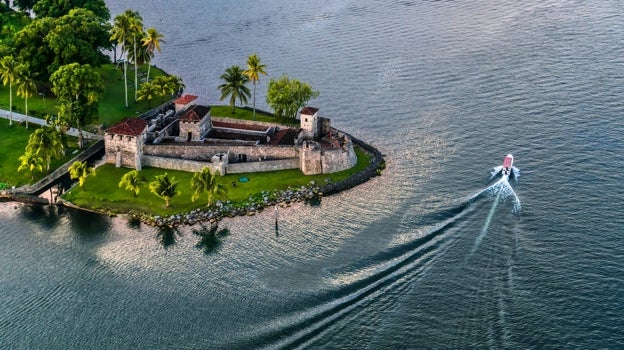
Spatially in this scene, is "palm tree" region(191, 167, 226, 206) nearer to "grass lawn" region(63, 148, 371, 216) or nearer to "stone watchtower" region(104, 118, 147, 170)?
"grass lawn" region(63, 148, 371, 216)

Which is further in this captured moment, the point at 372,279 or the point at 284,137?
the point at 284,137

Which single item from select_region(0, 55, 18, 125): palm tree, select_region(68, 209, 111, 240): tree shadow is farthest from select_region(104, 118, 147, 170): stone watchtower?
select_region(0, 55, 18, 125): palm tree

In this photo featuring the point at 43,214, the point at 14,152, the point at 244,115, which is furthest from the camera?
the point at 244,115

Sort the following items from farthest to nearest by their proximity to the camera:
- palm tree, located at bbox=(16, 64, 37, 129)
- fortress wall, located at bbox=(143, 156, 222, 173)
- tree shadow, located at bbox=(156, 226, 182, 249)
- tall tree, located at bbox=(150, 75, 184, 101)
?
tall tree, located at bbox=(150, 75, 184, 101) → palm tree, located at bbox=(16, 64, 37, 129) → fortress wall, located at bbox=(143, 156, 222, 173) → tree shadow, located at bbox=(156, 226, 182, 249)

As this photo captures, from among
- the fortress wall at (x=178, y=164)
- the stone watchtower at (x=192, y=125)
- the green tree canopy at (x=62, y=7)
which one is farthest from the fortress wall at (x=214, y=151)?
the green tree canopy at (x=62, y=7)

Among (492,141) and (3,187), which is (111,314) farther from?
(492,141)

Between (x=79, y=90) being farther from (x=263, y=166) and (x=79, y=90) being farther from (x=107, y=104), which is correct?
(x=263, y=166)

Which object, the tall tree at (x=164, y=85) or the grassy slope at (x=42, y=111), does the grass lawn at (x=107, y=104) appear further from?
the tall tree at (x=164, y=85)

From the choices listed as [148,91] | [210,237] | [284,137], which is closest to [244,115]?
[148,91]
